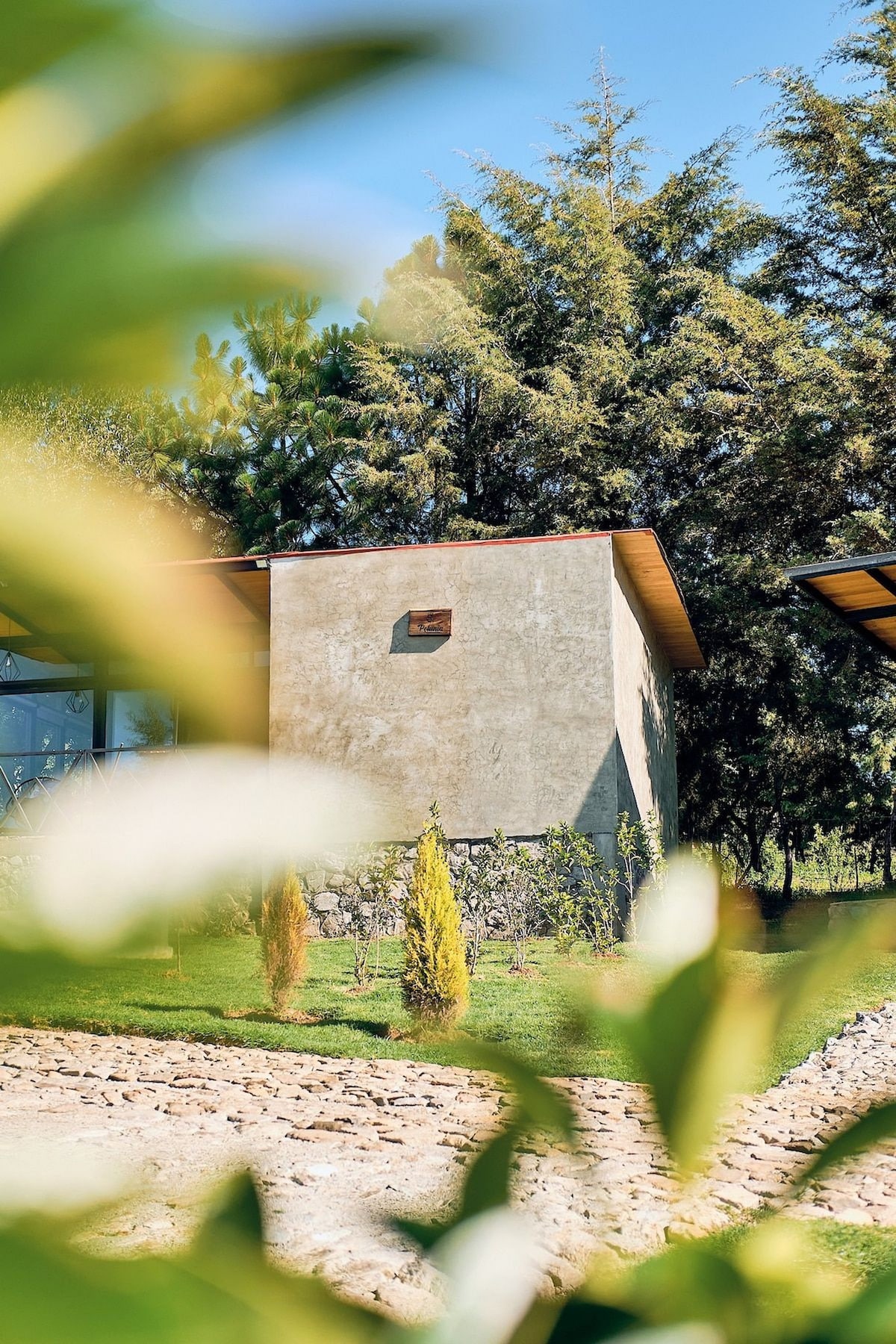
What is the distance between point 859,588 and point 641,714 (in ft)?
13.8

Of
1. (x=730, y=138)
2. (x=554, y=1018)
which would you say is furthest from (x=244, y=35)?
(x=730, y=138)

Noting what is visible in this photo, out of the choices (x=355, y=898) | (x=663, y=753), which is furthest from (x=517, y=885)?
(x=663, y=753)

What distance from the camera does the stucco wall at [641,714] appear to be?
1044 cm

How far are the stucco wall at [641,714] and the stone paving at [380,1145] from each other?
13.5 feet

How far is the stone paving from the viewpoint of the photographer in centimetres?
23

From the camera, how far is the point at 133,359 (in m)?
0.19

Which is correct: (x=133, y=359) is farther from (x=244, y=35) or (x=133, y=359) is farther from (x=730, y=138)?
(x=730, y=138)

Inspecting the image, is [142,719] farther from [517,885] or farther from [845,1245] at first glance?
[517,885]

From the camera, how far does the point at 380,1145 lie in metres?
4.30

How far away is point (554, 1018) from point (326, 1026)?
6.90 meters

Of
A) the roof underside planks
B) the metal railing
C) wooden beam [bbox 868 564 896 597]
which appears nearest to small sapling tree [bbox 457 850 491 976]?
the roof underside planks

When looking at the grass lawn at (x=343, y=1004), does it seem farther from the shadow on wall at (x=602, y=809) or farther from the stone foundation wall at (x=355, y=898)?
the shadow on wall at (x=602, y=809)

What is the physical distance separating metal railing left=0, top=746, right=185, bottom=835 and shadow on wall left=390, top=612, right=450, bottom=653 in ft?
32.3

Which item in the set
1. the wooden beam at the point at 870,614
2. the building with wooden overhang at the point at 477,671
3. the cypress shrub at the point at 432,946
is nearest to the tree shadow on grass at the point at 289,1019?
the cypress shrub at the point at 432,946
